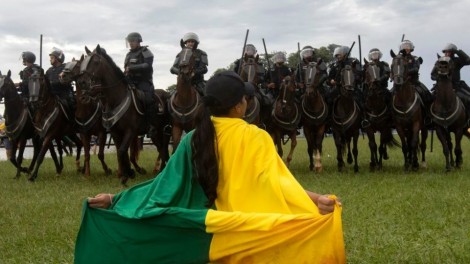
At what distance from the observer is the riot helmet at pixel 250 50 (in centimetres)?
1508

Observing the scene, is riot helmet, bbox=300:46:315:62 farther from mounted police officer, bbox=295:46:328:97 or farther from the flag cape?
the flag cape

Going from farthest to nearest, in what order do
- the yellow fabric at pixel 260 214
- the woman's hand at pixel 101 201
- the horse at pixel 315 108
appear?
the horse at pixel 315 108 → the woman's hand at pixel 101 201 → the yellow fabric at pixel 260 214

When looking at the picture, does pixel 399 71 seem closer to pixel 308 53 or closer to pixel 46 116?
pixel 308 53

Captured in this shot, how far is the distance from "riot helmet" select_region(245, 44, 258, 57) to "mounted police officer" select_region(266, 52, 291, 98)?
0.87 meters

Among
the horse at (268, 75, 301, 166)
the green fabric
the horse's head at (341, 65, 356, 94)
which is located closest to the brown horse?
the horse at (268, 75, 301, 166)

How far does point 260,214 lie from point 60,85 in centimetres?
1166

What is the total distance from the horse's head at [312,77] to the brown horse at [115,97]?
12.5 feet

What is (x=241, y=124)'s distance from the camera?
425cm

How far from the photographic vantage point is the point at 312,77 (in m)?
14.1

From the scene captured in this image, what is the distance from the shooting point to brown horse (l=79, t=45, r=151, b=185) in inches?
479

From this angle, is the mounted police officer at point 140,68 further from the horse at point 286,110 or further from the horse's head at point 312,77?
the horse's head at point 312,77

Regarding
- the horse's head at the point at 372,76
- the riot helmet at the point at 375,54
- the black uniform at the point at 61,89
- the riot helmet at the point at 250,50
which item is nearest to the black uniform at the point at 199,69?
the riot helmet at the point at 250,50

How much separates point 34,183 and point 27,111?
2125 mm

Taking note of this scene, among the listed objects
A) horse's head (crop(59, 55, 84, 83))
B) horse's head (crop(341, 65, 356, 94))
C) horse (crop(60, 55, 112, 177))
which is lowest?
horse (crop(60, 55, 112, 177))
